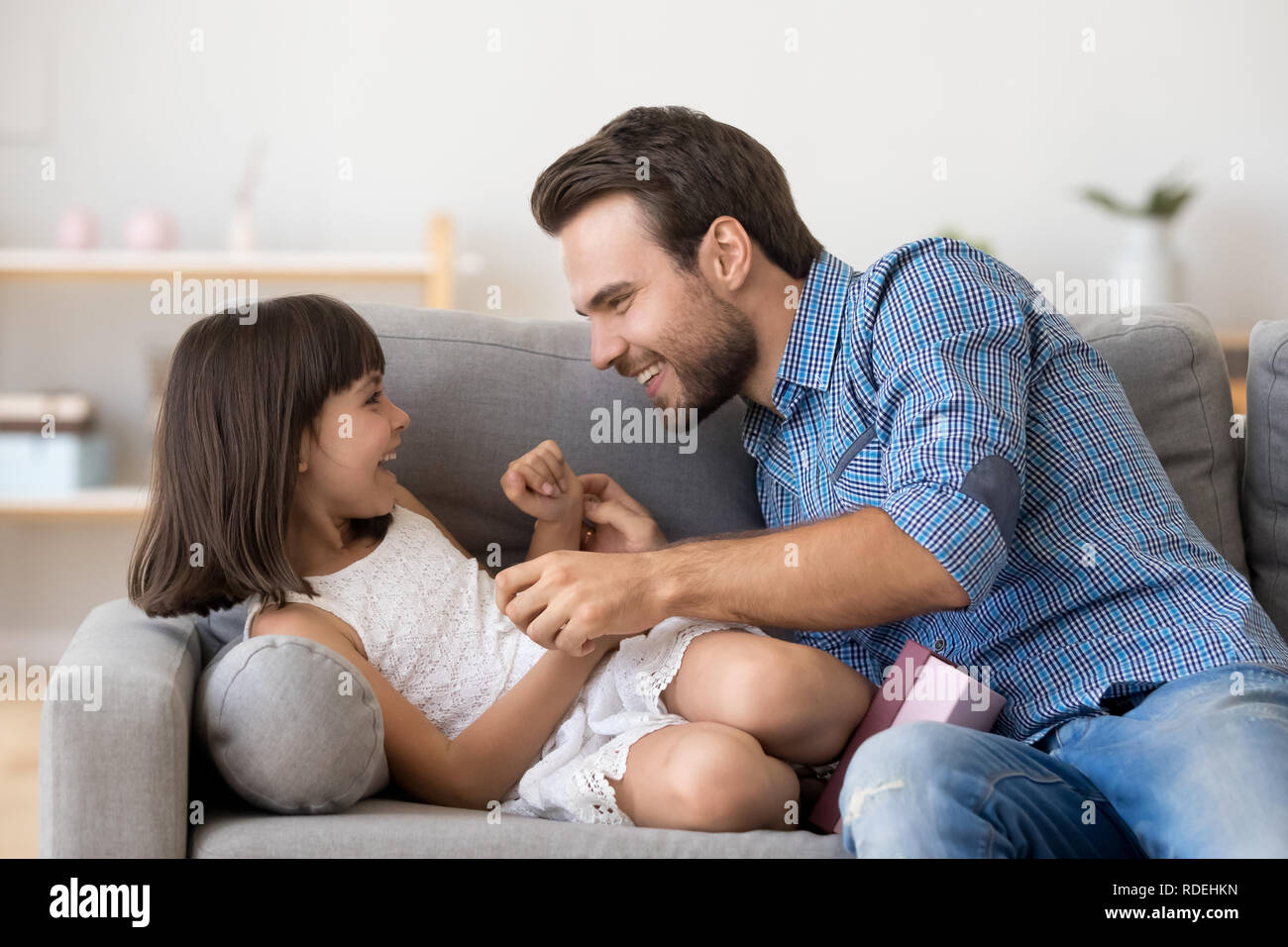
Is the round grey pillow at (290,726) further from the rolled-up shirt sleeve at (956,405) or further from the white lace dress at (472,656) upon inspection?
the rolled-up shirt sleeve at (956,405)

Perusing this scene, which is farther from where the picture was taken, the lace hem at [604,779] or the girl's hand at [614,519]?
the girl's hand at [614,519]

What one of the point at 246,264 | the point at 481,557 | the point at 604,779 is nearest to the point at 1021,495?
the point at 604,779

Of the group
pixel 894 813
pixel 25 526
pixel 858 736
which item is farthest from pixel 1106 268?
pixel 25 526

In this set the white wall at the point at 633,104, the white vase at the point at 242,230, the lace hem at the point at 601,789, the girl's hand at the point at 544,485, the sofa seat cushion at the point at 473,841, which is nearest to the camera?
the sofa seat cushion at the point at 473,841

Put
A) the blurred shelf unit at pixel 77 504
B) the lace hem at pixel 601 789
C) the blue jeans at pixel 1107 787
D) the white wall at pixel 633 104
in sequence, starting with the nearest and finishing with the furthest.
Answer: the blue jeans at pixel 1107 787
the lace hem at pixel 601 789
the blurred shelf unit at pixel 77 504
the white wall at pixel 633 104

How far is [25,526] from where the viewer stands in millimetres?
3148

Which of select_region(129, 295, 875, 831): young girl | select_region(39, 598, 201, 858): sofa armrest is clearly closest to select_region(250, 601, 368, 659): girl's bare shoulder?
select_region(129, 295, 875, 831): young girl

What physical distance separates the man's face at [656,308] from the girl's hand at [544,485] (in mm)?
177

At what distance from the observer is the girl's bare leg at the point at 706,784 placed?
40.9 inches

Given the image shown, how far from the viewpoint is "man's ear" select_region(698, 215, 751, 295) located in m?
1.44

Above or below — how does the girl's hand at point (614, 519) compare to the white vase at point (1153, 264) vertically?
below

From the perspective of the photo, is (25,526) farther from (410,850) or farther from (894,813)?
(894,813)

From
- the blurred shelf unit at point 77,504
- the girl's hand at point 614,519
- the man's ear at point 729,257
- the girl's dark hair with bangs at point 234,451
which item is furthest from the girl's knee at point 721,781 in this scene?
the blurred shelf unit at point 77,504

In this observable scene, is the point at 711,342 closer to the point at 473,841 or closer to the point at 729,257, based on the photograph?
the point at 729,257
